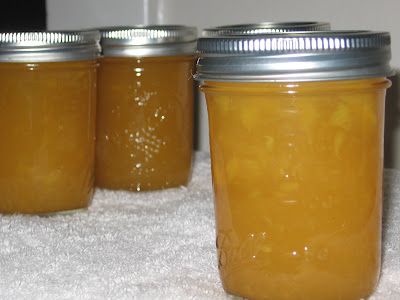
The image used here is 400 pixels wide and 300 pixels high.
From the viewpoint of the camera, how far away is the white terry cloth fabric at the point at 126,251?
2.45 ft

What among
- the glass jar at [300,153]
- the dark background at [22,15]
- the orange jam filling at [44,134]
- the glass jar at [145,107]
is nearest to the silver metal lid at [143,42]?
the glass jar at [145,107]

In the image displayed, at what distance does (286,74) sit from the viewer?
653mm

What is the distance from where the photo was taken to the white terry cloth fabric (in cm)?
75

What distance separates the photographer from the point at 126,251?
2.86ft

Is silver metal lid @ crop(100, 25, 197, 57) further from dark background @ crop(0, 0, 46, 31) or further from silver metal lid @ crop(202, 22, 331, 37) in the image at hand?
dark background @ crop(0, 0, 46, 31)

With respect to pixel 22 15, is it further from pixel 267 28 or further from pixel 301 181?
pixel 301 181

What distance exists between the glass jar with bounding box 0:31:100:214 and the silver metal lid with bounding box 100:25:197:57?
10 centimetres

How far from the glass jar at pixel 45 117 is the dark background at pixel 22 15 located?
Answer: 42cm

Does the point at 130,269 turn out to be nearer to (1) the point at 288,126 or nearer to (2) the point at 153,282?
(2) the point at 153,282

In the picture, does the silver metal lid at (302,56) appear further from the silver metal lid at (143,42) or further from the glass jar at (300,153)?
the silver metal lid at (143,42)

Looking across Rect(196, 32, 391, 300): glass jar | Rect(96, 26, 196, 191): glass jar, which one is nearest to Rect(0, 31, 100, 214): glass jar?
Rect(96, 26, 196, 191): glass jar

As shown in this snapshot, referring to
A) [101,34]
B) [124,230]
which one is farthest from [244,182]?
[101,34]

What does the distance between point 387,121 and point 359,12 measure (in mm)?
186

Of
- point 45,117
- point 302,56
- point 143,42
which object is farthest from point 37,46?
point 302,56
